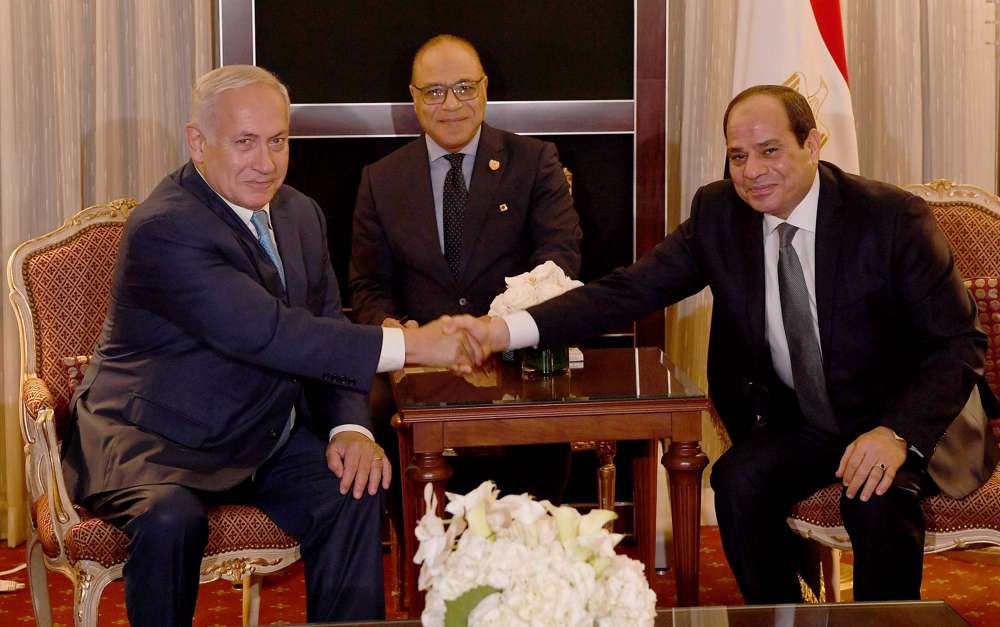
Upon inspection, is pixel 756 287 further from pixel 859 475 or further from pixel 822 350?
pixel 859 475

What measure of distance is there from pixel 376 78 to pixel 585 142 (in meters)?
0.82

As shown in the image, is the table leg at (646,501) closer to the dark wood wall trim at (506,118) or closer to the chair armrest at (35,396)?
the dark wood wall trim at (506,118)

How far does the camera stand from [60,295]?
3.51 meters

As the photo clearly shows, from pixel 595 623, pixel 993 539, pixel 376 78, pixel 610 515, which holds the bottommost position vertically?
pixel 993 539

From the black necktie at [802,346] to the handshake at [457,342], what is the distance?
0.76m

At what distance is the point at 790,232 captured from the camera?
335 centimetres

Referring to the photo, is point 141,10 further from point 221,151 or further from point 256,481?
point 256,481

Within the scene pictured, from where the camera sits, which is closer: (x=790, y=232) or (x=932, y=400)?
(x=932, y=400)

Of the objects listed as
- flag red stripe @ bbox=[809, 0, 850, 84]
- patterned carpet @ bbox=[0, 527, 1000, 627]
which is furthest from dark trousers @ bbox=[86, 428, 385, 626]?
flag red stripe @ bbox=[809, 0, 850, 84]

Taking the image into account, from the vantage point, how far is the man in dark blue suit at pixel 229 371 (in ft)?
9.94

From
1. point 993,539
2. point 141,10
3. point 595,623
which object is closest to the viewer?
point 595,623

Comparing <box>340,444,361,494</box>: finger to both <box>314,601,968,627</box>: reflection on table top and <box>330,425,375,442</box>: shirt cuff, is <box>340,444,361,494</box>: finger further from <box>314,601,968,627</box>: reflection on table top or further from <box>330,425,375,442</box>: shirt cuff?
<box>314,601,968,627</box>: reflection on table top

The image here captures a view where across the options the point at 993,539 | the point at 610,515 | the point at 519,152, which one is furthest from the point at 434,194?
the point at 610,515

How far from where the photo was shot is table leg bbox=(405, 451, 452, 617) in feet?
10.3
